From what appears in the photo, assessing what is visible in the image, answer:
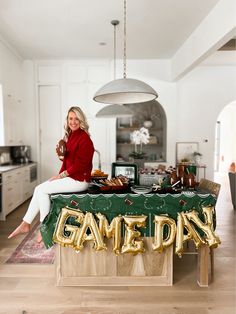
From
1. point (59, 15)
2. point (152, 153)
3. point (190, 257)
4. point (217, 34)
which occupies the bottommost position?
point (190, 257)

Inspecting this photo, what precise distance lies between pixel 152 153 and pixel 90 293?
15.7 ft

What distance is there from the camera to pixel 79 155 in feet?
8.21

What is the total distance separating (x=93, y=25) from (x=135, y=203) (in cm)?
330

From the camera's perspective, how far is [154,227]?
7.75ft

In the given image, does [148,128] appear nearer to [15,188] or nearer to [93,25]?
[93,25]

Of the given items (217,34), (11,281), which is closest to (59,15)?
(217,34)

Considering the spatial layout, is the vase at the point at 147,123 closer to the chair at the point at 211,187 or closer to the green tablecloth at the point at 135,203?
the chair at the point at 211,187

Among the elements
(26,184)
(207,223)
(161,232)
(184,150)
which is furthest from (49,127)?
(207,223)

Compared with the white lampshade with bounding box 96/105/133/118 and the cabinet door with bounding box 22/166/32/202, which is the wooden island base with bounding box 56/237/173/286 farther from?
the cabinet door with bounding box 22/166/32/202

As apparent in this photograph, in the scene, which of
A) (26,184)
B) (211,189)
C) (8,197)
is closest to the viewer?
(211,189)

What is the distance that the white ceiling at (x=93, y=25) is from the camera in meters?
3.65

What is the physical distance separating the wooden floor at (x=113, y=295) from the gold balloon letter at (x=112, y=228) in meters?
0.46

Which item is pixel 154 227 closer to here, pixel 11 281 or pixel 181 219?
pixel 181 219

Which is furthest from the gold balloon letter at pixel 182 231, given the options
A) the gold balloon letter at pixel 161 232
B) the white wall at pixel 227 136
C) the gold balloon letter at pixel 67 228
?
the white wall at pixel 227 136
